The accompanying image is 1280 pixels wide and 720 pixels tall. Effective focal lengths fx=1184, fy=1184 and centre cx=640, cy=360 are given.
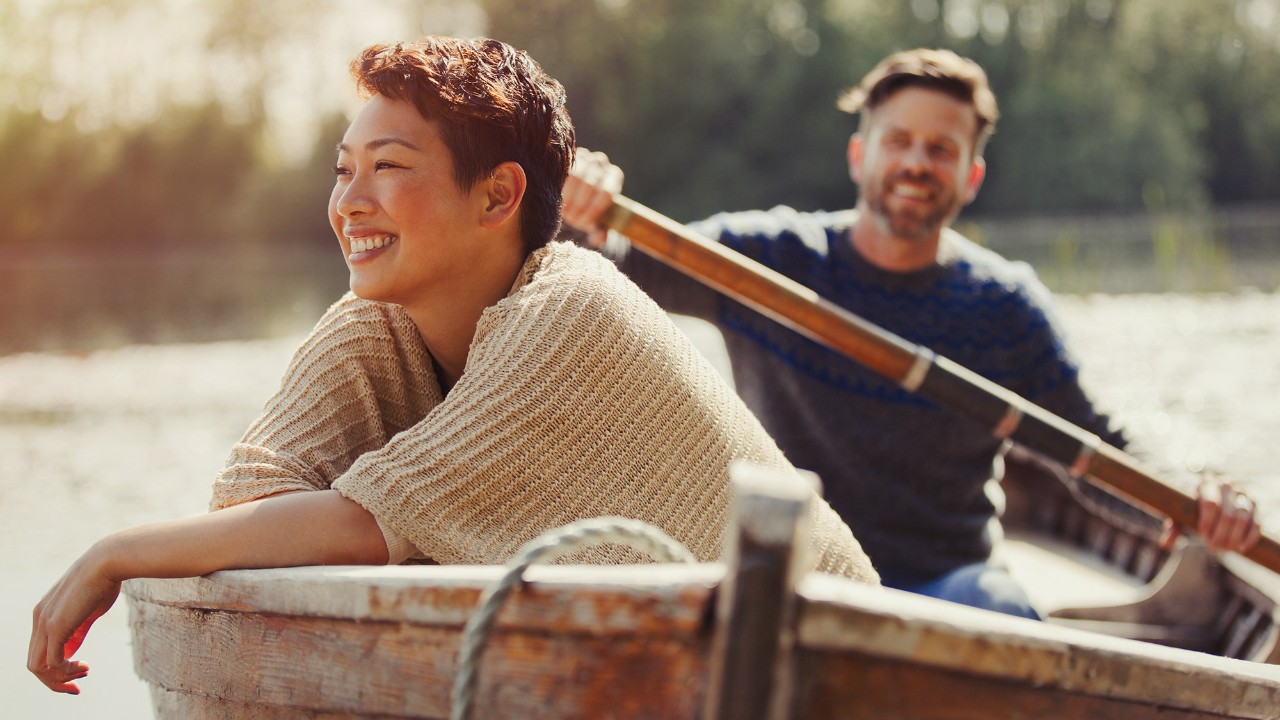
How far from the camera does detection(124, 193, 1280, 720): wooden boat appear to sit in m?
0.98

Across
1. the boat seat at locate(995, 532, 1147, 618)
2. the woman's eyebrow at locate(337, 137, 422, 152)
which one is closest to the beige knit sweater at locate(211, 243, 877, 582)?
the woman's eyebrow at locate(337, 137, 422, 152)

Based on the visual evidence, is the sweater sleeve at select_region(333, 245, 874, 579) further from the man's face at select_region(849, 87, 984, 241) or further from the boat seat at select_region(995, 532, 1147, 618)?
the boat seat at select_region(995, 532, 1147, 618)

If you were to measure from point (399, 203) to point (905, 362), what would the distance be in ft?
4.09

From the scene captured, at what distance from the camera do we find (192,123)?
83.8 ft

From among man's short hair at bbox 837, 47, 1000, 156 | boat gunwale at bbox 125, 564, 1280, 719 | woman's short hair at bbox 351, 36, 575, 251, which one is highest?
man's short hair at bbox 837, 47, 1000, 156

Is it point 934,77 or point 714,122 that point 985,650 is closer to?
point 934,77

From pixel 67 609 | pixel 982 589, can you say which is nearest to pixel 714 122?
pixel 982 589

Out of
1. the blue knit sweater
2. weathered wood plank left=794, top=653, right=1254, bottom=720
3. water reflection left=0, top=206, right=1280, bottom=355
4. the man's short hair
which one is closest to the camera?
weathered wood plank left=794, top=653, right=1254, bottom=720

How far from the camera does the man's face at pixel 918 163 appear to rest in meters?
2.72

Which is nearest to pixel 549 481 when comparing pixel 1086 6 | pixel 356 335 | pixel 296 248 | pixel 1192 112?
pixel 356 335

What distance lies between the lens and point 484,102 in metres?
1.60

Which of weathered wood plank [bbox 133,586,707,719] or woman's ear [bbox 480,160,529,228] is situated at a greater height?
woman's ear [bbox 480,160,529,228]

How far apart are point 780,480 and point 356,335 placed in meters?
0.92

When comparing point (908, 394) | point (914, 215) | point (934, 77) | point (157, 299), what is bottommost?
point (908, 394)
